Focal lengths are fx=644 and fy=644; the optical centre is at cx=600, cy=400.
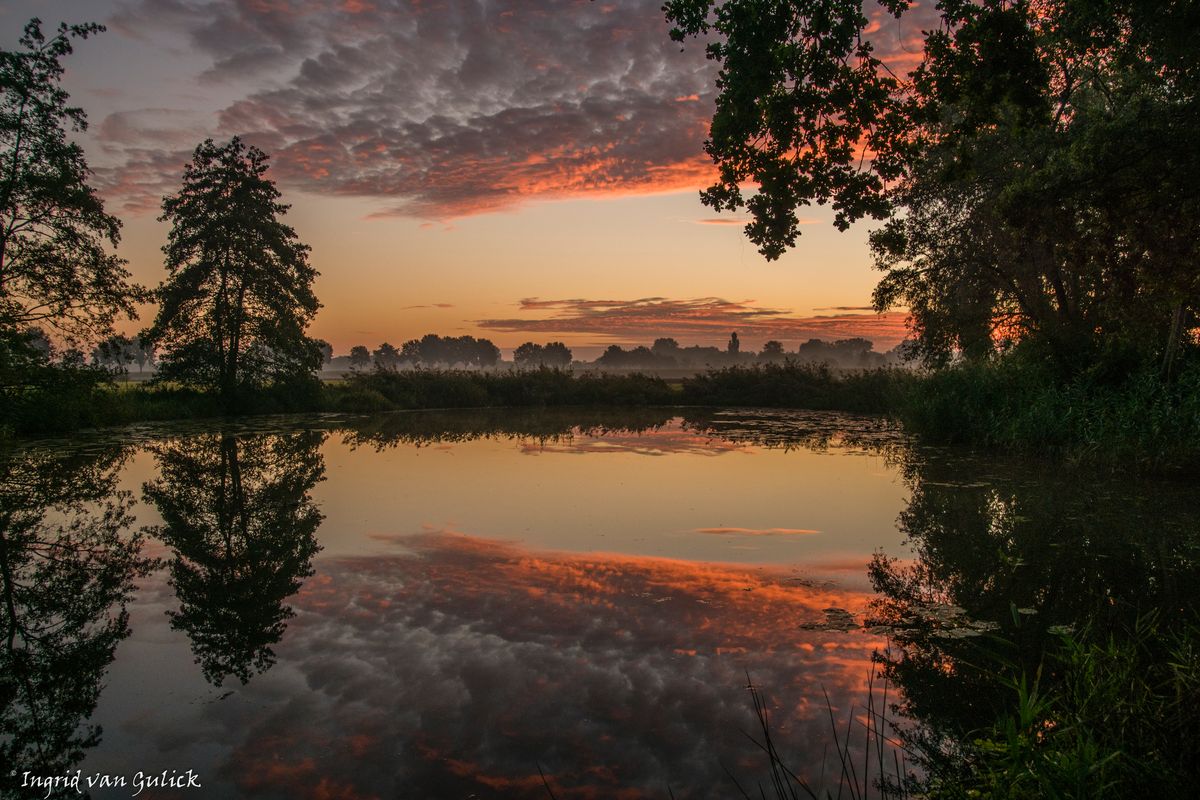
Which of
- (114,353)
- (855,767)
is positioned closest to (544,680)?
(855,767)

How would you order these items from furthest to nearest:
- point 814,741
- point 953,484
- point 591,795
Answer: point 953,484
point 814,741
point 591,795

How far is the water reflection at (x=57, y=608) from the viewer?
3.71 metres

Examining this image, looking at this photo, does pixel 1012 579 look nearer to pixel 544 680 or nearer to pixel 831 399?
pixel 544 680

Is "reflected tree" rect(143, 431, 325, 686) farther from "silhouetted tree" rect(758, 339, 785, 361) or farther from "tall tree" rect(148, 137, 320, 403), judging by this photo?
"silhouetted tree" rect(758, 339, 785, 361)

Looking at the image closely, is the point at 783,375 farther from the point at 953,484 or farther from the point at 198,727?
the point at 198,727

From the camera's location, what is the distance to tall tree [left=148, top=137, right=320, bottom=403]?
83.3 ft

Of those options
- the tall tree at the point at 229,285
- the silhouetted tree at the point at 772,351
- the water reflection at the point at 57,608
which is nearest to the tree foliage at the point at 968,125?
the water reflection at the point at 57,608

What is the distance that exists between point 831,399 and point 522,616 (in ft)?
101

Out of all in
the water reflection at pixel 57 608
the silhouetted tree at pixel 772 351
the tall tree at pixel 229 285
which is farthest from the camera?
the silhouetted tree at pixel 772 351

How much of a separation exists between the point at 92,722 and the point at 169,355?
2542 cm

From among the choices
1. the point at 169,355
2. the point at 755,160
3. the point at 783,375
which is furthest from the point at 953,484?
the point at 169,355

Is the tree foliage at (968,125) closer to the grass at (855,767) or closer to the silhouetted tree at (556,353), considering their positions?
the grass at (855,767)

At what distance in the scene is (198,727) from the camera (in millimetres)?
3824

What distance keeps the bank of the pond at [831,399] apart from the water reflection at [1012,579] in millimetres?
1714
